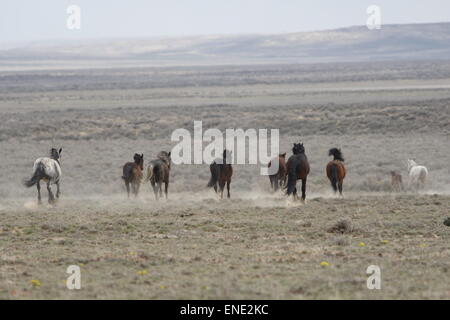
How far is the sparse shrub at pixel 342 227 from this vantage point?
15076 mm

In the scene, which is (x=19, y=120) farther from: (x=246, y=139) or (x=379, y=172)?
(x=379, y=172)

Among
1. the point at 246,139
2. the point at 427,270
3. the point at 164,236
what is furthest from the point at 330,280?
the point at 246,139

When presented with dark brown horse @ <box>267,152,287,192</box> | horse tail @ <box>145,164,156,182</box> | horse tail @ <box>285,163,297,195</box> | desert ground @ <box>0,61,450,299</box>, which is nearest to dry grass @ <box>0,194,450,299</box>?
desert ground @ <box>0,61,450,299</box>

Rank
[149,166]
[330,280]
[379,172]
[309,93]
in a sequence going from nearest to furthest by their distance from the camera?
[330,280] → [149,166] → [379,172] → [309,93]

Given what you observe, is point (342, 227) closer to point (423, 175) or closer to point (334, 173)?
point (334, 173)

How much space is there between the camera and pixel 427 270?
1141 centimetres

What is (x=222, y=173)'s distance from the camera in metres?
21.4

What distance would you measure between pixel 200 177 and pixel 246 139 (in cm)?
1466

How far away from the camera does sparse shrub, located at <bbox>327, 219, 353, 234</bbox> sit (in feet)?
49.5

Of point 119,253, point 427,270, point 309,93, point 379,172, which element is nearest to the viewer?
point 427,270

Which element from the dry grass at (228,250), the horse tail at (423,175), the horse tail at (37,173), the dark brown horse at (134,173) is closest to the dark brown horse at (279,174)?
the dry grass at (228,250)

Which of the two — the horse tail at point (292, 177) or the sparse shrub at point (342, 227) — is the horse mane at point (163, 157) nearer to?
the horse tail at point (292, 177)
